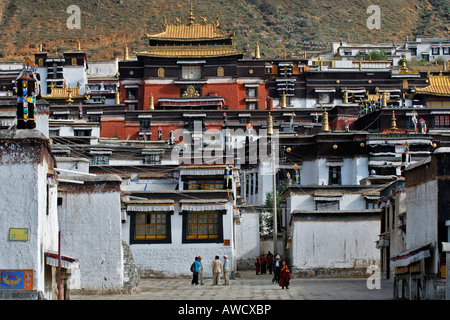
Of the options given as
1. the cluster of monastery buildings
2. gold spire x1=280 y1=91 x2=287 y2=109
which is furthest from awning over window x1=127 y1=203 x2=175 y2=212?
gold spire x1=280 y1=91 x2=287 y2=109

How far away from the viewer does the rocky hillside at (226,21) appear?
146000 millimetres

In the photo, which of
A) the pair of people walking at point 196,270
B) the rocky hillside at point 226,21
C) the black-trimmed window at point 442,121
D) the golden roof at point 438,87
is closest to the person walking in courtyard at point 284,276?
the pair of people walking at point 196,270

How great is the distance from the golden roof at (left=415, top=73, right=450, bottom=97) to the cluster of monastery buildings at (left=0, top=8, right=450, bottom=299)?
0.20 metres

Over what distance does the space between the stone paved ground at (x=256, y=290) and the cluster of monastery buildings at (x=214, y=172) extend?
1.15m

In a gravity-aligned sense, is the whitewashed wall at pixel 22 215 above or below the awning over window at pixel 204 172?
below

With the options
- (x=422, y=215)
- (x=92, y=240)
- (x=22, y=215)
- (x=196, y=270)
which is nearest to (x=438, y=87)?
(x=196, y=270)

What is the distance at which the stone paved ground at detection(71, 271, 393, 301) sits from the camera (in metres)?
28.9

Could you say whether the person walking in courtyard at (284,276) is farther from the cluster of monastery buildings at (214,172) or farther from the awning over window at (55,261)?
the awning over window at (55,261)

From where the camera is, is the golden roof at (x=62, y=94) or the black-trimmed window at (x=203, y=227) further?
the golden roof at (x=62, y=94)

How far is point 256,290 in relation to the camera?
32.8m

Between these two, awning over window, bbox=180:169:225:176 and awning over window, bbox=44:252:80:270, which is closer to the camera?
awning over window, bbox=44:252:80:270

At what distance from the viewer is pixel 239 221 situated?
1892 inches

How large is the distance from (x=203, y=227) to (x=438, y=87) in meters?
45.7

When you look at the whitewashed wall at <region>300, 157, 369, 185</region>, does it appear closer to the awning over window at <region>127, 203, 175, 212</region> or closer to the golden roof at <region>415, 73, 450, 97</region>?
the golden roof at <region>415, 73, 450, 97</region>
